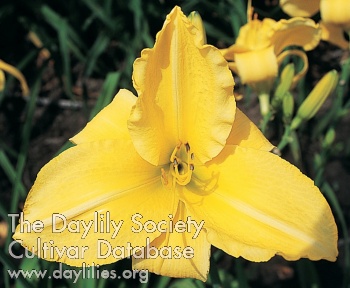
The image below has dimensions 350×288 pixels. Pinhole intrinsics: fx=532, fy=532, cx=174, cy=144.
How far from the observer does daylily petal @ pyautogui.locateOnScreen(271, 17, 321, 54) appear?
1121 millimetres

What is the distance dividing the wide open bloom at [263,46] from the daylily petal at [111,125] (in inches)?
12.1

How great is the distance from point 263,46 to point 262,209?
431 mm

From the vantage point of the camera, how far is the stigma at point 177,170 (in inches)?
38.3

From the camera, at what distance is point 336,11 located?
1253mm

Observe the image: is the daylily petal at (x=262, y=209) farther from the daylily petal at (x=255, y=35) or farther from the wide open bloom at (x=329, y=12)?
the wide open bloom at (x=329, y=12)

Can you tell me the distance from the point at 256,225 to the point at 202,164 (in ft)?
0.51

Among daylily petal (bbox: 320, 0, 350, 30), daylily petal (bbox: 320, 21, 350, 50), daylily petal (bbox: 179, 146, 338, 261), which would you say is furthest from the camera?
Result: daylily petal (bbox: 320, 21, 350, 50)

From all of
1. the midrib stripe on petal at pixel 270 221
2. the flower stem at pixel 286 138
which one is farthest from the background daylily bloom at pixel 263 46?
the midrib stripe on petal at pixel 270 221

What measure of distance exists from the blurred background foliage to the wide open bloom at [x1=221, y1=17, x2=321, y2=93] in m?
0.62

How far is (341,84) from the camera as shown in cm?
146

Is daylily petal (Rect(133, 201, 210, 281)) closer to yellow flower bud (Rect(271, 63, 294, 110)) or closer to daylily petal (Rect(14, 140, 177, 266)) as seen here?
daylily petal (Rect(14, 140, 177, 266))

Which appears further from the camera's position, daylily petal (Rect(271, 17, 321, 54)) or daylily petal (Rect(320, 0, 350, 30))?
daylily petal (Rect(320, 0, 350, 30))

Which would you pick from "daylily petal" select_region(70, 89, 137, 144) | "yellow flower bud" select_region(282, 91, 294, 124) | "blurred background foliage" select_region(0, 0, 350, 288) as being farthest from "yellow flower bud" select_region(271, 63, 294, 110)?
"blurred background foliage" select_region(0, 0, 350, 288)

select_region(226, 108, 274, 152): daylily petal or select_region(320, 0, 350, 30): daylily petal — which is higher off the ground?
select_region(320, 0, 350, 30): daylily petal
